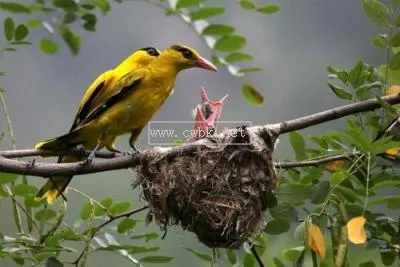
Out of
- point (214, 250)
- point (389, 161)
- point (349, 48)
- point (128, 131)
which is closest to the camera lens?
point (389, 161)

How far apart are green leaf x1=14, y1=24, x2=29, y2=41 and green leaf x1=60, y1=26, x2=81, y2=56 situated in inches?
4.6

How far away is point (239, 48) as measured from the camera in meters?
2.30

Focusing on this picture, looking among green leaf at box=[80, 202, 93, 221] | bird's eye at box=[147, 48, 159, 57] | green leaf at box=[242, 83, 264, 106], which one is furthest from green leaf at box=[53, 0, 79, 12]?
bird's eye at box=[147, 48, 159, 57]

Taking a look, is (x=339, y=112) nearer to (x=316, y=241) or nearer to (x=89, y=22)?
(x=316, y=241)

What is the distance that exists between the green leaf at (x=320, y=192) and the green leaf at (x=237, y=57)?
0.41 m

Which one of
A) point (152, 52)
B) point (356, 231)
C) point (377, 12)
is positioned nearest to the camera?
point (356, 231)

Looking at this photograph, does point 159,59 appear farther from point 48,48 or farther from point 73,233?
point 73,233

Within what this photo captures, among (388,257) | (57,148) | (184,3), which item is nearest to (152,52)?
(57,148)

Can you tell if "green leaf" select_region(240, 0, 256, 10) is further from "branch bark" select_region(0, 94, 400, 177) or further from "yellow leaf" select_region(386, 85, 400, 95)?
"yellow leaf" select_region(386, 85, 400, 95)

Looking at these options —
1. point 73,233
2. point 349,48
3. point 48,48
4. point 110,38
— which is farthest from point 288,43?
point 73,233

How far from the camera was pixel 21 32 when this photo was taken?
7.96ft

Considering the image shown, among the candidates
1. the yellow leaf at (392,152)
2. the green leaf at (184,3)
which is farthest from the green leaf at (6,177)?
the yellow leaf at (392,152)

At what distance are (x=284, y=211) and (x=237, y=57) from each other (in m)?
0.43

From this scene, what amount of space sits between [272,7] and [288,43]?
397 centimetres
